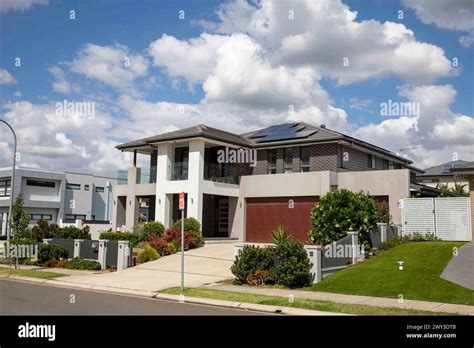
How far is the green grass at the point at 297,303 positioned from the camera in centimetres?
1106

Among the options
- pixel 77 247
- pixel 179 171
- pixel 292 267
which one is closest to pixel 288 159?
pixel 179 171

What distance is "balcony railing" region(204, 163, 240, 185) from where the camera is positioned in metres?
29.9

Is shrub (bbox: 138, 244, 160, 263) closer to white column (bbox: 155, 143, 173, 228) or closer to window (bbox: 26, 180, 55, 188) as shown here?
white column (bbox: 155, 143, 173, 228)

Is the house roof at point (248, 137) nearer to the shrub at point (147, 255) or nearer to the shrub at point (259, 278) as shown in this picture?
the shrub at point (147, 255)

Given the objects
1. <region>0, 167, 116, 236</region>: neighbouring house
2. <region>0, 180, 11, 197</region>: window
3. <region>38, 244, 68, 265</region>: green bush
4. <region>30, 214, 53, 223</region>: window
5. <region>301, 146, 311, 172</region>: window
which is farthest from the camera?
<region>0, 180, 11, 197</region>: window

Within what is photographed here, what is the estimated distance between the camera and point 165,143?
99.8ft

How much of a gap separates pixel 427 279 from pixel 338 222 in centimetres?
508

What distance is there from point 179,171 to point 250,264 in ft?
48.6

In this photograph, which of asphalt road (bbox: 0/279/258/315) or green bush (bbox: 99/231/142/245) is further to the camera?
green bush (bbox: 99/231/142/245)

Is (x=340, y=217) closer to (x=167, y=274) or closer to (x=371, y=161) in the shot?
(x=167, y=274)

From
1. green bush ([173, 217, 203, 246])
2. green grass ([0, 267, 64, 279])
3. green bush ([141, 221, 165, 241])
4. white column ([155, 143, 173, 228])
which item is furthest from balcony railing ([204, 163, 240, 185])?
green grass ([0, 267, 64, 279])

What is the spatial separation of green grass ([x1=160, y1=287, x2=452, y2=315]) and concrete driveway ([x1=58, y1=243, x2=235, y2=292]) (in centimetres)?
187

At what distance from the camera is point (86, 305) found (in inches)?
473

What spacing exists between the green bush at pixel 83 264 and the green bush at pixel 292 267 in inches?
365
